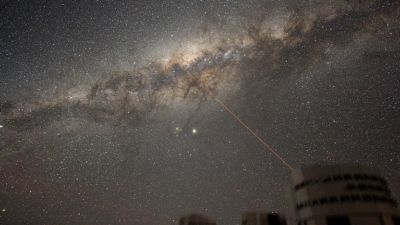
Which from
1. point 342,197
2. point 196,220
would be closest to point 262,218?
point 342,197

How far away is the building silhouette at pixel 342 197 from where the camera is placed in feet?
70.6

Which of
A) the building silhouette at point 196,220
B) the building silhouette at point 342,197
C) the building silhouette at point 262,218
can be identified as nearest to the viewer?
the building silhouette at point 342,197

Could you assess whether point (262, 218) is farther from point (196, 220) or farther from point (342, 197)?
point (196, 220)

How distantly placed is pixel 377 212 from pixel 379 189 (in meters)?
2.97

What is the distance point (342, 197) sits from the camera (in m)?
22.4

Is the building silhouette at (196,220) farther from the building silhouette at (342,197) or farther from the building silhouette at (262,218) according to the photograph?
the building silhouette at (342,197)

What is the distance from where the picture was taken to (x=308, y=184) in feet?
81.1

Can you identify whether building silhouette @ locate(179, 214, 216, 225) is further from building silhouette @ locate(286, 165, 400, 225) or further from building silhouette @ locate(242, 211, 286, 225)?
building silhouette @ locate(286, 165, 400, 225)

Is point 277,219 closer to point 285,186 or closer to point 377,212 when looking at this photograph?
point 285,186

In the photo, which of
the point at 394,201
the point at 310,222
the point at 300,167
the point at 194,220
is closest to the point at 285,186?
the point at 300,167

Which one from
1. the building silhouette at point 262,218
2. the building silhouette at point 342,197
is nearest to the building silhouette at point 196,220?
the building silhouette at point 262,218

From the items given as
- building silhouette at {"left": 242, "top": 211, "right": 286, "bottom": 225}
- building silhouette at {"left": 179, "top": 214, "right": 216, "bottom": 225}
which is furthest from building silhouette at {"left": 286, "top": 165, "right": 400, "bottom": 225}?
building silhouette at {"left": 179, "top": 214, "right": 216, "bottom": 225}

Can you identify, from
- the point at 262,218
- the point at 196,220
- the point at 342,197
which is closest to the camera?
the point at 342,197

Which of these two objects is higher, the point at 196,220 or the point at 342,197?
the point at 196,220
